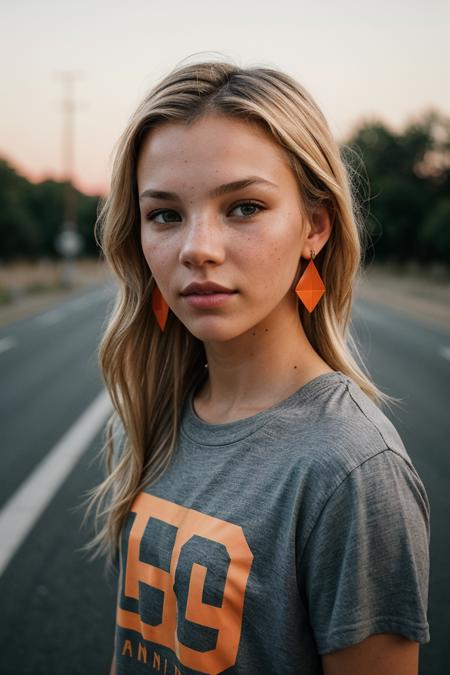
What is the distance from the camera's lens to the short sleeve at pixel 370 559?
1.16 metres

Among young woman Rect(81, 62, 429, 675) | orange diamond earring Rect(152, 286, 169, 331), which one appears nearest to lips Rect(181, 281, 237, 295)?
young woman Rect(81, 62, 429, 675)

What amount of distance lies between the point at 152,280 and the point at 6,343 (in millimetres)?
13035

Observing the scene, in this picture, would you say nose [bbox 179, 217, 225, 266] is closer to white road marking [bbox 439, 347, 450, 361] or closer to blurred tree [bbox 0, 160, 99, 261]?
white road marking [bbox 439, 347, 450, 361]

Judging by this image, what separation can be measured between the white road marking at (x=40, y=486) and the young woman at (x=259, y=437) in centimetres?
271

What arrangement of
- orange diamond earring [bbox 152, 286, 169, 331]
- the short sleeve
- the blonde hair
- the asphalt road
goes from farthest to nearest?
the asphalt road → orange diamond earring [bbox 152, 286, 169, 331] → the blonde hair → the short sleeve

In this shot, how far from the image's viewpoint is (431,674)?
2.83 meters

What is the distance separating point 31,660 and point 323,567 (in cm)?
242

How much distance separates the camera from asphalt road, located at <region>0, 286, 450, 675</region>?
10.1 ft

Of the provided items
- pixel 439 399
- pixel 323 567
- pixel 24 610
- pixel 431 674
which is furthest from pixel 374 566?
pixel 439 399

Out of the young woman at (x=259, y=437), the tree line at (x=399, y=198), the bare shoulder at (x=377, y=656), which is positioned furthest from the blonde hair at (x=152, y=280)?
the tree line at (x=399, y=198)

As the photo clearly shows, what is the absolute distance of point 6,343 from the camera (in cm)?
1395

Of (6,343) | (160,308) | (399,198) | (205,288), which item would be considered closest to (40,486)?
(160,308)

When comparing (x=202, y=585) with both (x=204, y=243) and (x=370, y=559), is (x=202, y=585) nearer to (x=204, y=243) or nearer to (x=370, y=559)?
(x=370, y=559)

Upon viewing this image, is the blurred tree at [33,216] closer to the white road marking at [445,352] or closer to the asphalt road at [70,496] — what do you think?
the white road marking at [445,352]
